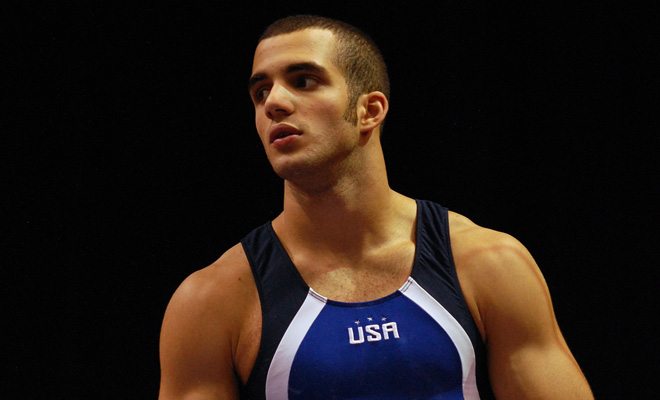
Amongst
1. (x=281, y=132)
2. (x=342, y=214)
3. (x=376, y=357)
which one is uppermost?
(x=281, y=132)

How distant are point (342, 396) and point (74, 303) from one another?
0.94m

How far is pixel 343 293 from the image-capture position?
1635 millimetres

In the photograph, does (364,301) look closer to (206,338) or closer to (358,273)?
(358,273)

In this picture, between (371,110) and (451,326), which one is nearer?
(451,326)

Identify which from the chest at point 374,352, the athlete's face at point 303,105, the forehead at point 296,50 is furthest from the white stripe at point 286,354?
the forehead at point 296,50

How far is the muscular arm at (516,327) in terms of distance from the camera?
1607 millimetres

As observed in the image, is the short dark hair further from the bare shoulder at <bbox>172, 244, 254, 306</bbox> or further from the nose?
the bare shoulder at <bbox>172, 244, 254, 306</bbox>

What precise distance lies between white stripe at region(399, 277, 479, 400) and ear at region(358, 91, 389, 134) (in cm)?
33

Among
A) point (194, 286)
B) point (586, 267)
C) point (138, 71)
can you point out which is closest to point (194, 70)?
point (138, 71)

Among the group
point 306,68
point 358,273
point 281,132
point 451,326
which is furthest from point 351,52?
point 451,326

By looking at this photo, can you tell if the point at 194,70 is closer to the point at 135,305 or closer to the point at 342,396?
the point at 135,305

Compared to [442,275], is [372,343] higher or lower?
lower

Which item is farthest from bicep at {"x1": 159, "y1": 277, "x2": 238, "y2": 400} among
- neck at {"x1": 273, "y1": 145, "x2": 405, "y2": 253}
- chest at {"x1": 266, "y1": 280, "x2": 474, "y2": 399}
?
neck at {"x1": 273, "y1": 145, "x2": 405, "y2": 253}

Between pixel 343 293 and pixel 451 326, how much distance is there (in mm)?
219
